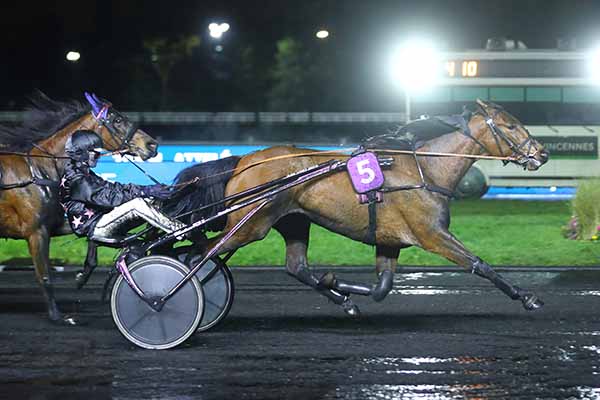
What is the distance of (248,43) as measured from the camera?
46.1m

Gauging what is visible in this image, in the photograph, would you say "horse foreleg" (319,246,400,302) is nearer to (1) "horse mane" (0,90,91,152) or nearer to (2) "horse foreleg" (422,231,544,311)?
(2) "horse foreleg" (422,231,544,311)

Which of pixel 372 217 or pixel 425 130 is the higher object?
pixel 425 130

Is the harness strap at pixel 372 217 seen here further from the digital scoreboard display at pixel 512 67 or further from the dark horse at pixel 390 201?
the digital scoreboard display at pixel 512 67

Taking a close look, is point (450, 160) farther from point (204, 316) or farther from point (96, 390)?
point (96, 390)

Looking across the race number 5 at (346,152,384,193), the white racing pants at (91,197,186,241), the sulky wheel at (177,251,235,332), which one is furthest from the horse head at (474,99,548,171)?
the white racing pants at (91,197,186,241)

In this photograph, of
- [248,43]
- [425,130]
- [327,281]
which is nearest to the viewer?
[327,281]

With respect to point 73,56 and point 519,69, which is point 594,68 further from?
point 73,56

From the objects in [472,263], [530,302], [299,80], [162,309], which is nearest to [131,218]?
[162,309]

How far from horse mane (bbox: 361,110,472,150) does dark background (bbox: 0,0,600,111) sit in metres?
29.4

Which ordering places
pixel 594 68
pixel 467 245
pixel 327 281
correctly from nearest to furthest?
pixel 327 281, pixel 467 245, pixel 594 68

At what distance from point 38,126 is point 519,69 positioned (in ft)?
52.1

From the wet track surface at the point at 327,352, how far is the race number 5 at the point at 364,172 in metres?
1.16

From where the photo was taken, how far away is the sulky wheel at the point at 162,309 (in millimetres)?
7805

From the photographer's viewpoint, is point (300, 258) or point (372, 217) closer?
point (372, 217)
